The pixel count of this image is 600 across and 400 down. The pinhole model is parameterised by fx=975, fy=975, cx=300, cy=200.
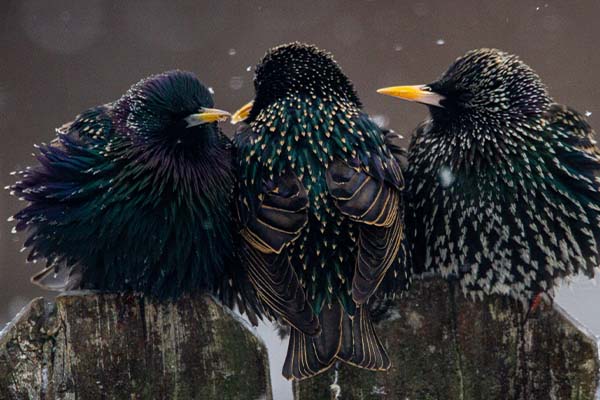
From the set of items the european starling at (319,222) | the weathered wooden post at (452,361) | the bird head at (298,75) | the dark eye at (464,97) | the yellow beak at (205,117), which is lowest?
the weathered wooden post at (452,361)

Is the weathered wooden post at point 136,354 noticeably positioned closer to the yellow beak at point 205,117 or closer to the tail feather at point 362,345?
the tail feather at point 362,345

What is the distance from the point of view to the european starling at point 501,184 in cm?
262

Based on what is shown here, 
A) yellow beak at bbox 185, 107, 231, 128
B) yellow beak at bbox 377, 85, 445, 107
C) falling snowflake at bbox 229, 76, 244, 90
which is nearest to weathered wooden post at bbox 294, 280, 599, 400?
yellow beak at bbox 377, 85, 445, 107

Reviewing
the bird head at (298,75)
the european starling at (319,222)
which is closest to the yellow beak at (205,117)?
the european starling at (319,222)

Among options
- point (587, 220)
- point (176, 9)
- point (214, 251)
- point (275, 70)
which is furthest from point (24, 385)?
point (176, 9)

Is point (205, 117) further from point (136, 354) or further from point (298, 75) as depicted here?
point (136, 354)

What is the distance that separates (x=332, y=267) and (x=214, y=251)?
0.32 m

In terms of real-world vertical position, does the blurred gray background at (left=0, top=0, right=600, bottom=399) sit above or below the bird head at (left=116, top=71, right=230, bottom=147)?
above

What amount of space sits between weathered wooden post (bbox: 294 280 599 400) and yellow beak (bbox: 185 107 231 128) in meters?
0.70

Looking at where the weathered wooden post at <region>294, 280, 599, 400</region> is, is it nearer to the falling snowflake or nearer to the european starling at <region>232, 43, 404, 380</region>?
the european starling at <region>232, 43, 404, 380</region>

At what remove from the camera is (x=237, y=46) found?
17.5 ft

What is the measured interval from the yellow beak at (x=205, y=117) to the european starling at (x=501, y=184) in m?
0.50

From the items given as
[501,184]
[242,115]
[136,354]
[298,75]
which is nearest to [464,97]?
[501,184]

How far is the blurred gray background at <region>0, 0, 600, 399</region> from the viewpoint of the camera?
5.12 m
